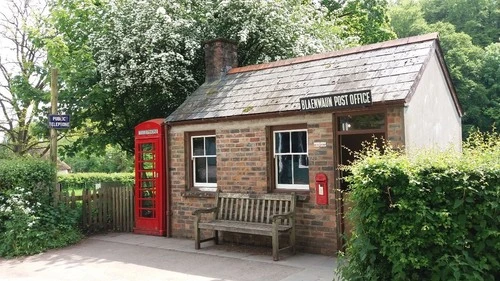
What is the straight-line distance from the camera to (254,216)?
9219 millimetres

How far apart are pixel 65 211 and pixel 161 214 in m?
2.38

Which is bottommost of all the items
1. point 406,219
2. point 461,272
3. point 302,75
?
point 461,272

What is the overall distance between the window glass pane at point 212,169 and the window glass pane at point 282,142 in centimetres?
183

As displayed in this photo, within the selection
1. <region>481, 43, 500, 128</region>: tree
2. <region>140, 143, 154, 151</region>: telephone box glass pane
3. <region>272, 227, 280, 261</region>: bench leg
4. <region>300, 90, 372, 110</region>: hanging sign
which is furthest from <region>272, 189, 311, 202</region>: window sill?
<region>481, 43, 500, 128</region>: tree

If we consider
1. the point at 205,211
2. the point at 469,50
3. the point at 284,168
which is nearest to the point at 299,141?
the point at 284,168

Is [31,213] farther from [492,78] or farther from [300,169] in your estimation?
[492,78]

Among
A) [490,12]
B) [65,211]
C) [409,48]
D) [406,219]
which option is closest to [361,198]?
[406,219]

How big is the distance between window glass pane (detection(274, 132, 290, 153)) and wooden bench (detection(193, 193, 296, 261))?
1.02m

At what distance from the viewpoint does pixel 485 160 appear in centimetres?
484

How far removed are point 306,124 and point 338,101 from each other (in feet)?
3.67

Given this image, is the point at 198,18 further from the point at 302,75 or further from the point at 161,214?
the point at 161,214

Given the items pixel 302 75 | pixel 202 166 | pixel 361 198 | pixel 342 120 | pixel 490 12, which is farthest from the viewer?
pixel 490 12

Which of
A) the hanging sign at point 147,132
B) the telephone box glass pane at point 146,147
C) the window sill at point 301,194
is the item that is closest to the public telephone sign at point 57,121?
the hanging sign at point 147,132

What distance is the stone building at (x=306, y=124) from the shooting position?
317 inches
